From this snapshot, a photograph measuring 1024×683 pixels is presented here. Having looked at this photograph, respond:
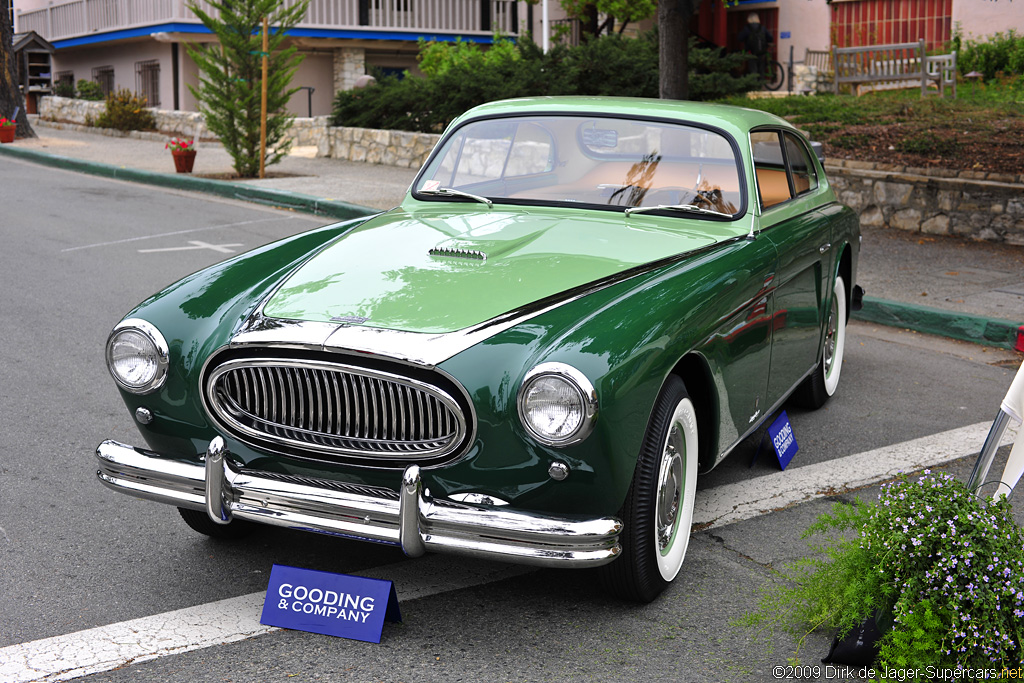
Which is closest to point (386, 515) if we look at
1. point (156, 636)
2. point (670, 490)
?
point (156, 636)

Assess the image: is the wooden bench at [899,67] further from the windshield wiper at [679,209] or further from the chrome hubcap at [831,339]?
the windshield wiper at [679,209]

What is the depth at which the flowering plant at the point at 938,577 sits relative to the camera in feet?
8.30

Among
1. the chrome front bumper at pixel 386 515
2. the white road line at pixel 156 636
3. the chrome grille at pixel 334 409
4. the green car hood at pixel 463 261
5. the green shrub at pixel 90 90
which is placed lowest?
the white road line at pixel 156 636

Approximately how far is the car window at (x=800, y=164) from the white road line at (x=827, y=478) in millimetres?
1368

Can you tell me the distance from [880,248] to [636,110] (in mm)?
6267

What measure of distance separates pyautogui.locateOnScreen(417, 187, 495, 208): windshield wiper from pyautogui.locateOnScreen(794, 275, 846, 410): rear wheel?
200 centimetres

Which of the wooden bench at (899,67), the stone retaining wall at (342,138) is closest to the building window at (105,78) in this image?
the stone retaining wall at (342,138)

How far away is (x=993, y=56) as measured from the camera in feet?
73.3

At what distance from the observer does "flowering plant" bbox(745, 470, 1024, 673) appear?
2529mm

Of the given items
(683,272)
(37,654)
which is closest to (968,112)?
(683,272)

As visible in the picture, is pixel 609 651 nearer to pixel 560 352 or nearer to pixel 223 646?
pixel 560 352

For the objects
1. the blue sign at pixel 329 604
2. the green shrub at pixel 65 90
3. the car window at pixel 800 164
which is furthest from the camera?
the green shrub at pixel 65 90

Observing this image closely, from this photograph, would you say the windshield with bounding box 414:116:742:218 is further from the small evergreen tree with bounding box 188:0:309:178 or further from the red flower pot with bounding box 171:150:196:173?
the red flower pot with bounding box 171:150:196:173

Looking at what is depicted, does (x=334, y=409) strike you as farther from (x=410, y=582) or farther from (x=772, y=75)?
(x=772, y=75)
